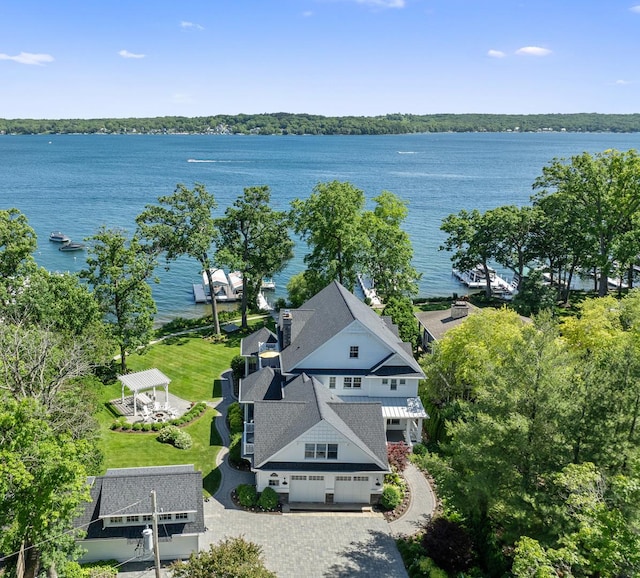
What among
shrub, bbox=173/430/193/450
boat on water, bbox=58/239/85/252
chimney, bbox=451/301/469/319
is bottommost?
shrub, bbox=173/430/193/450

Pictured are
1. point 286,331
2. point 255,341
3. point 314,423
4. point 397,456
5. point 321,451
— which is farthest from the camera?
point 255,341

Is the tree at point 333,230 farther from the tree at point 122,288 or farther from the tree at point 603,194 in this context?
the tree at point 603,194

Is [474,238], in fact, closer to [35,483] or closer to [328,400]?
[328,400]

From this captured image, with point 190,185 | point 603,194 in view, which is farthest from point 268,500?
point 190,185

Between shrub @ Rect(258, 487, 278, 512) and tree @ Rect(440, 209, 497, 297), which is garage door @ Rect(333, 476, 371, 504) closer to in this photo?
shrub @ Rect(258, 487, 278, 512)

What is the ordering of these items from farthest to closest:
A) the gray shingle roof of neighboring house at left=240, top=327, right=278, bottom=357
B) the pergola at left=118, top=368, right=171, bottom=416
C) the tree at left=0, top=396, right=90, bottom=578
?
the gray shingle roof of neighboring house at left=240, top=327, right=278, bottom=357 < the pergola at left=118, top=368, right=171, bottom=416 < the tree at left=0, top=396, right=90, bottom=578

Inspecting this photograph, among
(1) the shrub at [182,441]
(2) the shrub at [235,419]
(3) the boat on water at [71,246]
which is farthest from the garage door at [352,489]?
(3) the boat on water at [71,246]

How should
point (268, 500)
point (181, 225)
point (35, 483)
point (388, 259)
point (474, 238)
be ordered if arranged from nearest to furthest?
point (35, 483), point (268, 500), point (181, 225), point (388, 259), point (474, 238)

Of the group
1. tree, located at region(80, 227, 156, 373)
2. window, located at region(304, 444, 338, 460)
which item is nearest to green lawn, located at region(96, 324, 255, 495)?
tree, located at region(80, 227, 156, 373)
